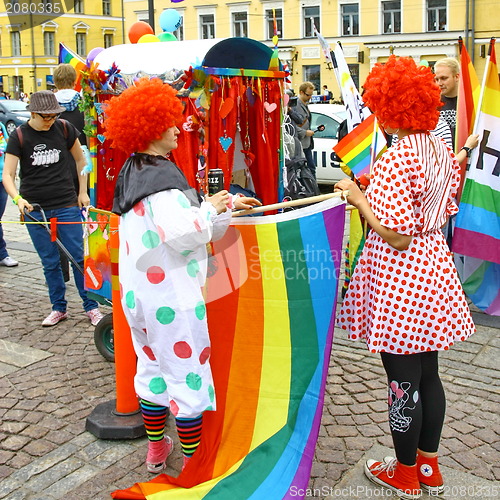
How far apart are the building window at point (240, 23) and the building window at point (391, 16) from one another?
833 cm

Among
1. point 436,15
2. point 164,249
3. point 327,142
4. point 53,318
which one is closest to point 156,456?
point 164,249

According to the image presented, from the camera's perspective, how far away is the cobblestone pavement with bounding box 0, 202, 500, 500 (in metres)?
3.14

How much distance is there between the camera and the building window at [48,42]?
48406mm

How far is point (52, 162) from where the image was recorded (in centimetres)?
515

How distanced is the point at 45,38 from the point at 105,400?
163 ft

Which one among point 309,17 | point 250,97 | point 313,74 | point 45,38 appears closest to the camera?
point 250,97

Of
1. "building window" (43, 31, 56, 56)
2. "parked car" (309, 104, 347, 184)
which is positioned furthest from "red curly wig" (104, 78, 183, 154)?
"building window" (43, 31, 56, 56)

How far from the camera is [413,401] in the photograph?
2.80 metres

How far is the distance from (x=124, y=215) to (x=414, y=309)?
134cm

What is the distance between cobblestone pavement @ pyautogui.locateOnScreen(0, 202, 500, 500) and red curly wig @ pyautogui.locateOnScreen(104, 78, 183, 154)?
5.36 ft

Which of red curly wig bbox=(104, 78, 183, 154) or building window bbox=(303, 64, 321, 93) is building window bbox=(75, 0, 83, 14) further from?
red curly wig bbox=(104, 78, 183, 154)

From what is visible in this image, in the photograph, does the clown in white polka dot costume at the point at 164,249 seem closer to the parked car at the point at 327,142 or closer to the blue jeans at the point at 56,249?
the blue jeans at the point at 56,249

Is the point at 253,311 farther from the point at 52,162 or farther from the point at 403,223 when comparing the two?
the point at 52,162

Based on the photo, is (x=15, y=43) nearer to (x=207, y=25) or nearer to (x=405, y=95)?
(x=207, y=25)
